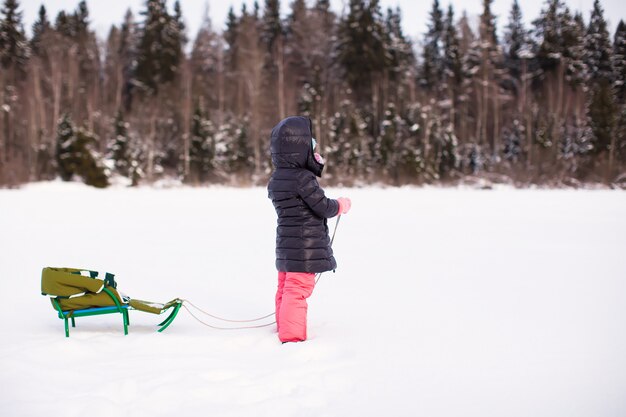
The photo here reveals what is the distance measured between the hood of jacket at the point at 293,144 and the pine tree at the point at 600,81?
24.2 metres

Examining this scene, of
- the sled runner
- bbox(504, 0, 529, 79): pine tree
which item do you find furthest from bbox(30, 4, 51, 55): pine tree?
the sled runner

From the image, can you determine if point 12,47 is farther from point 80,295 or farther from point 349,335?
point 349,335

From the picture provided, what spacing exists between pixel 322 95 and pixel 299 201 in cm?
3055

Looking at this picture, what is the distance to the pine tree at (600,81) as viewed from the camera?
24.7 metres

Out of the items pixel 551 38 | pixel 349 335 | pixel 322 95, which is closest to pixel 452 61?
pixel 551 38

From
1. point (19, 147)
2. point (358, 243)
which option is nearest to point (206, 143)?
point (19, 147)

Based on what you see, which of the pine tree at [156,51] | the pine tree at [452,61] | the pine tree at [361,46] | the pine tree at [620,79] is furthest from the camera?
the pine tree at [156,51]

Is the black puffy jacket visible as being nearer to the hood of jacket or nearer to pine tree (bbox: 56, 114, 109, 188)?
the hood of jacket

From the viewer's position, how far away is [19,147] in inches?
1218

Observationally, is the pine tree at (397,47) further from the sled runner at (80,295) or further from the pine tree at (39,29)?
the sled runner at (80,295)

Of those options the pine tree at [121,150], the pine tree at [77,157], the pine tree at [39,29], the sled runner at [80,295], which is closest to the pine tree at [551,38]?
the pine tree at [121,150]

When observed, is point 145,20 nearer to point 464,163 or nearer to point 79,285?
point 464,163

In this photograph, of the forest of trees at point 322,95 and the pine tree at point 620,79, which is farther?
the forest of trees at point 322,95

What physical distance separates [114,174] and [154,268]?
23.7 m
